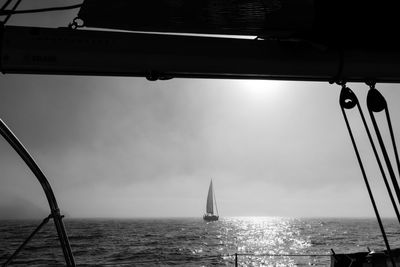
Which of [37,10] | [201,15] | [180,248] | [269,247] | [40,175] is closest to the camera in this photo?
[201,15]

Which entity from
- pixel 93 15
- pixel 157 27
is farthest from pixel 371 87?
pixel 93 15

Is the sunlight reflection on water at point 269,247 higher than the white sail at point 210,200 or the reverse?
the reverse

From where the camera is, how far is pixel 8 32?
1.96 meters

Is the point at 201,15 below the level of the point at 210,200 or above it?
below

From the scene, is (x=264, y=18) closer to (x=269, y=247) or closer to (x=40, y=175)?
(x=40, y=175)

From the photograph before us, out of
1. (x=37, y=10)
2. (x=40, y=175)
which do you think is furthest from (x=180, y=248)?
(x=37, y=10)

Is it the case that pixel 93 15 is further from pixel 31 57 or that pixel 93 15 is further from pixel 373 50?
pixel 373 50

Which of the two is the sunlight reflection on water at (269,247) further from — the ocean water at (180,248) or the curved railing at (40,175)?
the curved railing at (40,175)

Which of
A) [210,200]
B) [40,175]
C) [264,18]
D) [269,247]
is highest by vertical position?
[210,200]

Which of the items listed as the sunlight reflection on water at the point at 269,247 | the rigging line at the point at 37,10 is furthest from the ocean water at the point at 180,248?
the rigging line at the point at 37,10

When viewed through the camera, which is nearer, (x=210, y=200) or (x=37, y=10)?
(x=37, y=10)

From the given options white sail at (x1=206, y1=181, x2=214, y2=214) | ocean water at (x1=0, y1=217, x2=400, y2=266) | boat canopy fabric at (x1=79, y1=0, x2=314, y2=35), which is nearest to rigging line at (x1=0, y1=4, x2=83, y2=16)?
boat canopy fabric at (x1=79, y1=0, x2=314, y2=35)

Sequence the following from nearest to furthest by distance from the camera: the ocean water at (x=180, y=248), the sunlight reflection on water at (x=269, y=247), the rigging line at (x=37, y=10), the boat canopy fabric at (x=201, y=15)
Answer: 1. the boat canopy fabric at (x=201, y=15)
2. the rigging line at (x=37, y=10)
3. the ocean water at (x=180, y=248)
4. the sunlight reflection on water at (x=269, y=247)

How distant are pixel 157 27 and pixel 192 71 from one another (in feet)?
1.23
